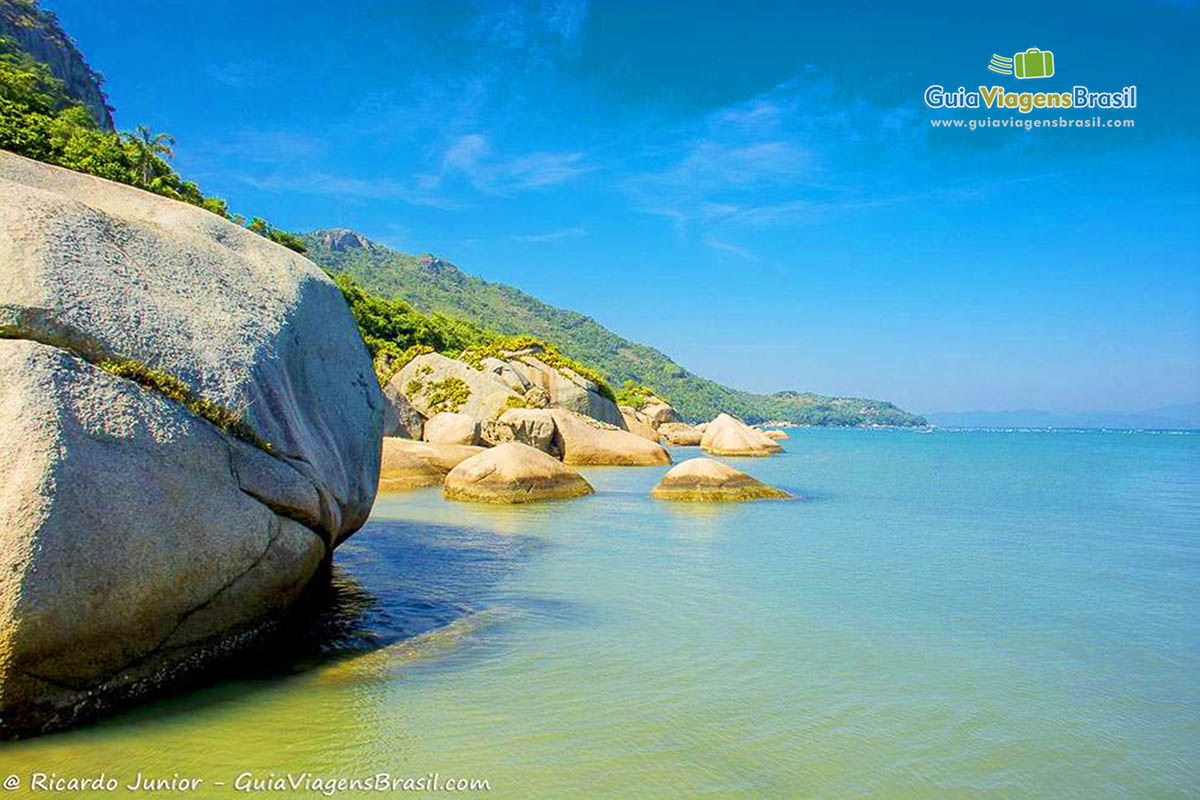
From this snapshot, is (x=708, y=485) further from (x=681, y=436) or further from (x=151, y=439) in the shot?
(x=681, y=436)

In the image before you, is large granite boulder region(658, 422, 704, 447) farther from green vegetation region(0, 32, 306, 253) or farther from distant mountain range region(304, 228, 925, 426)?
distant mountain range region(304, 228, 925, 426)

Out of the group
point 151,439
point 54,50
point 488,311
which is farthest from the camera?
point 488,311

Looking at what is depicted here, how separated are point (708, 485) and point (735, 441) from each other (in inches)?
1175

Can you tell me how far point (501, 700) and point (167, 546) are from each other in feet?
9.94

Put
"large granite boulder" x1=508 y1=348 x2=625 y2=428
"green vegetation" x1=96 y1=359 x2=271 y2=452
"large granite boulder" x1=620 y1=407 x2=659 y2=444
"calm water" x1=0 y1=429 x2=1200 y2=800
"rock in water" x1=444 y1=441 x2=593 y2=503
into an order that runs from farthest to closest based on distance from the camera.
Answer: "large granite boulder" x1=620 y1=407 x2=659 y2=444, "large granite boulder" x1=508 y1=348 x2=625 y2=428, "rock in water" x1=444 y1=441 x2=593 y2=503, "green vegetation" x1=96 y1=359 x2=271 y2=452, "calm water" x1=0 y1=429 x2=1200 y2=800

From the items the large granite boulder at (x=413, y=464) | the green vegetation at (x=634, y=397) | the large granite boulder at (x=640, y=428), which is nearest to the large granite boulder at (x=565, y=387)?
the large granite boulder at (x=640, y=428)

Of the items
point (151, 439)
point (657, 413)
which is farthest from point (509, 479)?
point (657, 413)

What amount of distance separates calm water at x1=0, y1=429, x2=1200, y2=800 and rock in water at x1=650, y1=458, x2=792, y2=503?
6901 millimetres

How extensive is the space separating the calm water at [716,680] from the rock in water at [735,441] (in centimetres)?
3535

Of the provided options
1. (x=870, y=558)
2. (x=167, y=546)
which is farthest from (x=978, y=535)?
(x=167, y=546)

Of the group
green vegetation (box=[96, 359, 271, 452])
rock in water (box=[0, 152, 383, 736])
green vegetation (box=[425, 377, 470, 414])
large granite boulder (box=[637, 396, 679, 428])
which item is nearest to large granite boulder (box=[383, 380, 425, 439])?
green vegetation (box=[425, 377, 470, 414])

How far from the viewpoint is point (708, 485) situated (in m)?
22.4

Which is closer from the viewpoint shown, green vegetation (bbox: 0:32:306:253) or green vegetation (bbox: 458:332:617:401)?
green vegetation (bbox: 0:32:306:253)

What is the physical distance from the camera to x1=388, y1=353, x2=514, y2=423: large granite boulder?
41594 millimetres
